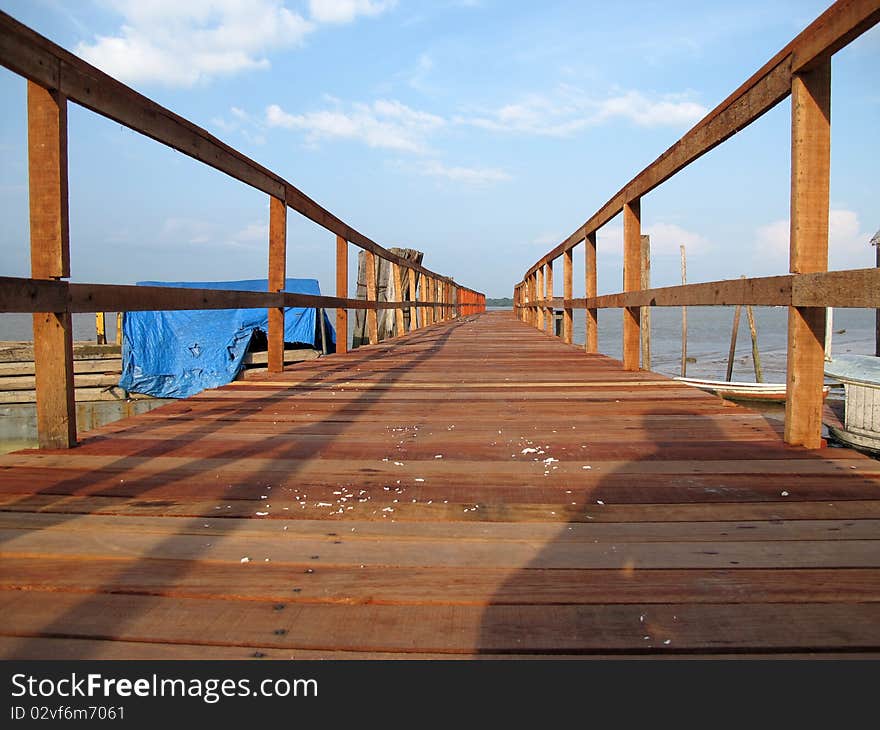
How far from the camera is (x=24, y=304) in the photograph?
1.84m

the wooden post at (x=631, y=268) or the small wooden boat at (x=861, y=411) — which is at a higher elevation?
the wooden post at (x=631, y=268)

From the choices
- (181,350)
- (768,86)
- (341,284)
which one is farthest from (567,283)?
(181,350)

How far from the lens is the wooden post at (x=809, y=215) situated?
77.0 inches

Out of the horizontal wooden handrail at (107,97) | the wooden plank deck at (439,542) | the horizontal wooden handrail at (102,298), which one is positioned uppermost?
the horizontal wooden handrail at (107,97)

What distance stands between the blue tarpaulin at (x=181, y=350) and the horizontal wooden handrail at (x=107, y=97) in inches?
309

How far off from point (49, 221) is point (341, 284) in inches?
140

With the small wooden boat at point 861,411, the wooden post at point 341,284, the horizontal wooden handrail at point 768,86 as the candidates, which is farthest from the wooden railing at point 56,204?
the small wooden boat at point 861,411

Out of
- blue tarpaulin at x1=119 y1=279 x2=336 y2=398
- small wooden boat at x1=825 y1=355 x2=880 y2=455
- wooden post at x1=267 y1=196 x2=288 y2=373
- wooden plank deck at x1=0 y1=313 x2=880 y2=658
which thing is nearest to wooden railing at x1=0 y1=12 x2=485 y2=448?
wooden plank deck at x1=0 y1=313 x2=880 y2=658

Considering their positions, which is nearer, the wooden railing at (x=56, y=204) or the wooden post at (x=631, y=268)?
the wooden railing at (x=56, y=204)

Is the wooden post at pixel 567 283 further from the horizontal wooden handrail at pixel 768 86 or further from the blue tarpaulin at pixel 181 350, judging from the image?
the blue tarpaulin at pixel 181 350

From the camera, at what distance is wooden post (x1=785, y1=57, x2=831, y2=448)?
1.96 m

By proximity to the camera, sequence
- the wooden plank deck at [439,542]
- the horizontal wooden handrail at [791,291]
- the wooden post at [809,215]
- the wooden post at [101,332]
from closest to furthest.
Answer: the wooden plank deck at [439,542] < the horizontal wooden handrail at [791,291] < the wooden post at [809,215] < the wooden post at [101,332]

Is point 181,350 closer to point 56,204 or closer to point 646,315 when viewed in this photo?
point 646,315
